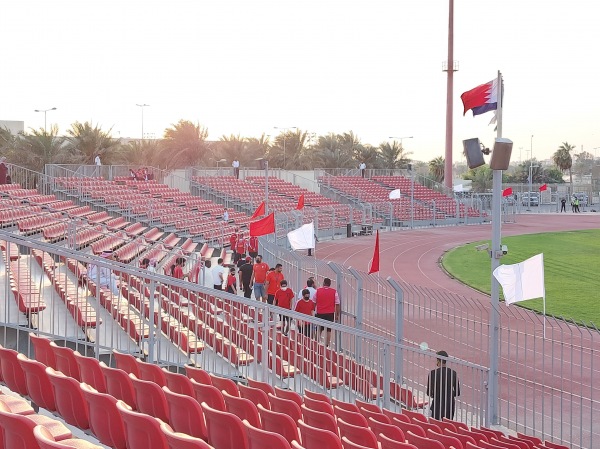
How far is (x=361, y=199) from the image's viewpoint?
59875mm

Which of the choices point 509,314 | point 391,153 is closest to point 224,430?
point 509,314

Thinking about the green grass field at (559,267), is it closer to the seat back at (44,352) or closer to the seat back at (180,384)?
the seat back at (180,384)

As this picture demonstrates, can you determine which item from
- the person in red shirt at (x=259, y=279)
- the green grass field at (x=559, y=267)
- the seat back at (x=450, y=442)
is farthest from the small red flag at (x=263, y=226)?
the seat back at (x=450, y=442)

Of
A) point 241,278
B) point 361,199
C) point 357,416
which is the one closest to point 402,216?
point 361,199

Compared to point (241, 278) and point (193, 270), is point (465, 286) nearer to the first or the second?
point (241, 278)

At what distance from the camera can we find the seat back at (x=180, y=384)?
7.94m

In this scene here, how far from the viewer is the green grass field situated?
24.0 meters

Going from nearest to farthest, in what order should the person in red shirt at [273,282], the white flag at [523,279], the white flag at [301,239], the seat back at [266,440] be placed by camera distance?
the seat back at [266,440]
the white flag at [523,279]
the person in red shirt at [273,282]
the white flag at [301,239]

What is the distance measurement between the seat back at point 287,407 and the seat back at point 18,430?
3408 millimetres

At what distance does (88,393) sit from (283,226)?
30433 mm

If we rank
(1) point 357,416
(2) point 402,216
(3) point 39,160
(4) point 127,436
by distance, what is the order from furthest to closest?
1. (2) point 402,216
2. (3) point 39,160
3. (1) point 357,416
4. (4) point 127,436

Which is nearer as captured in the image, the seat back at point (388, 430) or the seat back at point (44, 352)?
the seat back at point (388, 430)

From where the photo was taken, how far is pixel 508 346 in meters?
12.2

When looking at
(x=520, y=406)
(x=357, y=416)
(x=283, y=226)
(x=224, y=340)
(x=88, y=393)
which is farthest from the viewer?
(x=283, y=226)
